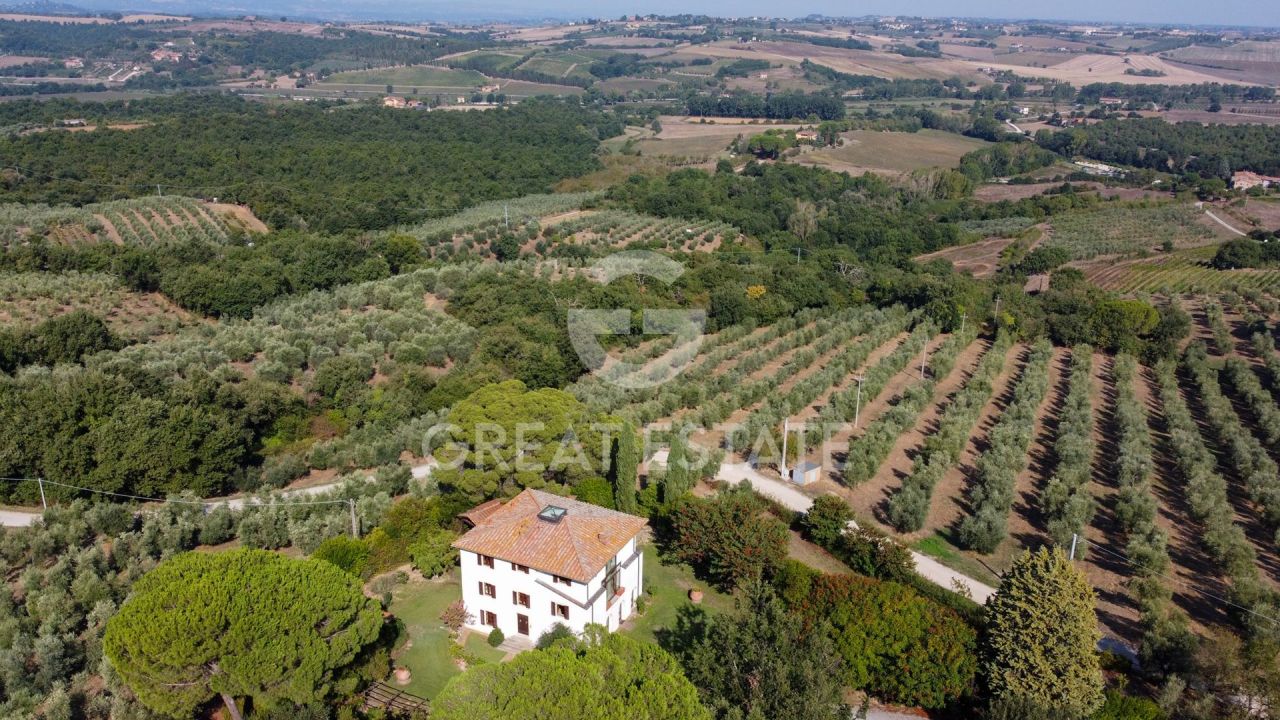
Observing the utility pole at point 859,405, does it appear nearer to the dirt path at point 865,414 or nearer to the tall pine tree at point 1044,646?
the dirt path at point 865,414

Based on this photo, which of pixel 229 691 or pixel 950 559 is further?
pixel 950 559

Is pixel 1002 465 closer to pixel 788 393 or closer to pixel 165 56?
pixel 788 393

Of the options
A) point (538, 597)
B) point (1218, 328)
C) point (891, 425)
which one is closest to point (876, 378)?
point (891, 425)

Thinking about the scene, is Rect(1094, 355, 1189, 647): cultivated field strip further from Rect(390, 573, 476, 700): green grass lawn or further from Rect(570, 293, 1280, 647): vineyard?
Rect(390, 573, 476, 700): green grass lawn

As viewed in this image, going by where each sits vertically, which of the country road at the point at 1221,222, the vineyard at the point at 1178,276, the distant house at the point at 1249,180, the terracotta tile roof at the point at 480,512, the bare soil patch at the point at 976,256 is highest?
the terracotta tile roof at the point at 480,512

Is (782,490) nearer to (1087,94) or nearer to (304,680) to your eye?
Answer: (304,680)

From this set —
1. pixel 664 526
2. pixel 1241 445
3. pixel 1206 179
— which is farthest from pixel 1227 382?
pixel 1206 179

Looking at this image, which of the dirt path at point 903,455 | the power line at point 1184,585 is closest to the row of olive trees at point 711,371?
the dirt path at point 903,455
